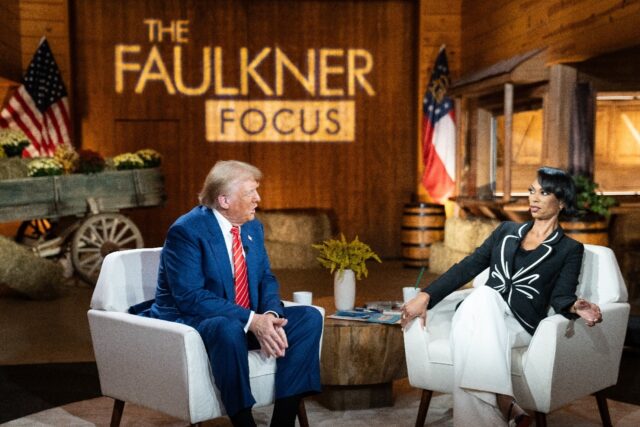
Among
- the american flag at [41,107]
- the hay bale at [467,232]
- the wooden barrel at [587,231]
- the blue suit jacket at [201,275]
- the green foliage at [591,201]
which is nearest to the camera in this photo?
the blue suit jacket at [201,275]

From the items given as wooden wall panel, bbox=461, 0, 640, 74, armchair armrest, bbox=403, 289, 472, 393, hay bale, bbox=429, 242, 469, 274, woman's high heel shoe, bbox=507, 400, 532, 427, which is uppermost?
wooden wall panel, bbox=461, 0, 640, 74

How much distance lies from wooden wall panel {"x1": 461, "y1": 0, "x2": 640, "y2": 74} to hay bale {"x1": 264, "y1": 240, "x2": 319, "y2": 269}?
9.44 feet

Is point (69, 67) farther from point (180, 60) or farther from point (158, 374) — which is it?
point (158, 374)

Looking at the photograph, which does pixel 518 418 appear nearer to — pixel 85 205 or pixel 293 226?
pixel 85 205

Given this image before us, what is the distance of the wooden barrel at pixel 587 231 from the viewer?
6.10 m

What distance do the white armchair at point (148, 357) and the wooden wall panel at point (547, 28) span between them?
4262mm

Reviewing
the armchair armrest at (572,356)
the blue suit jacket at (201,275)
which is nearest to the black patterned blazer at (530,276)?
the armchair armrest at (572,356)

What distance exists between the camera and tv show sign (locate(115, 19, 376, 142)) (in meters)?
9.55

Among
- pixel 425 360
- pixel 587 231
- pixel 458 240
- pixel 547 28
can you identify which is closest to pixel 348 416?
pixel 425 360

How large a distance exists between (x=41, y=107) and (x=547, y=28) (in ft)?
17.8

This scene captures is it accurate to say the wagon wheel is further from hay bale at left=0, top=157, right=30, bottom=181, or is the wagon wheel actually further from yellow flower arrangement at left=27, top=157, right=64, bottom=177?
hay bale at left=0, top=157, right=30, bottom=181

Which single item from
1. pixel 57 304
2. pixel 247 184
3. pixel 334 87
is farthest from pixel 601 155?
pixel 247 184

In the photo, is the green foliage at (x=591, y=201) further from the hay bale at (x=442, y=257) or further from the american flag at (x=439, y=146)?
the american flag at (x=439, y=146)

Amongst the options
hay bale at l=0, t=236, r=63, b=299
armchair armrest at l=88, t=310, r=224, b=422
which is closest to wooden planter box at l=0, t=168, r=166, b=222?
hay bale at l=0, t=236, r=63, b=299
